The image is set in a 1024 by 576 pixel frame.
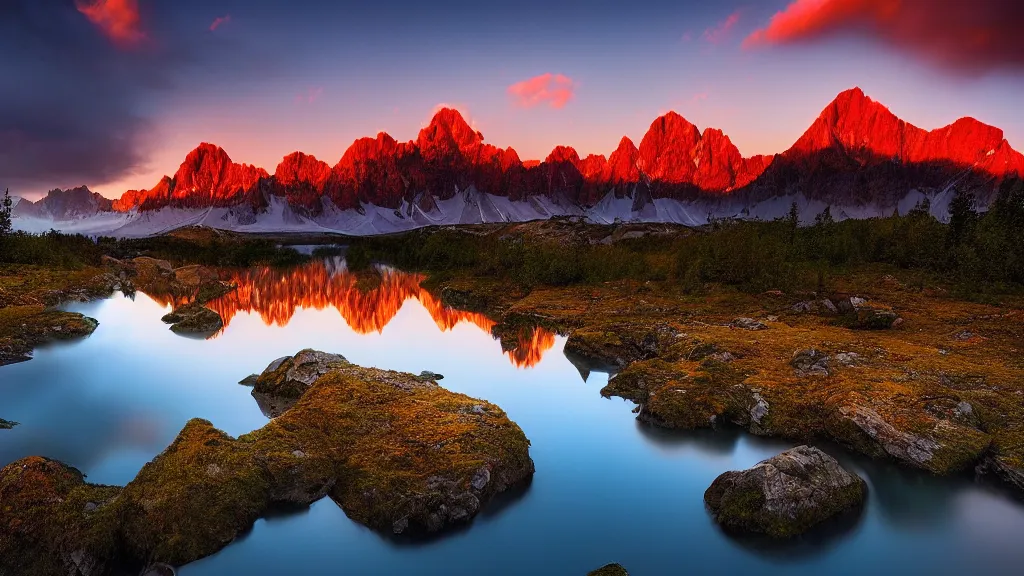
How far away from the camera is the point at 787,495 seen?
40.3 feet

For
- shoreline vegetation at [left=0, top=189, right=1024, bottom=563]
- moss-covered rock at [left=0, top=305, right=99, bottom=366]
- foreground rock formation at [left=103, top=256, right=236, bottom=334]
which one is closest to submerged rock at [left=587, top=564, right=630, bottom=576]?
shoreline vegetation at [left=0, top=189, right=1024, bottom=563]

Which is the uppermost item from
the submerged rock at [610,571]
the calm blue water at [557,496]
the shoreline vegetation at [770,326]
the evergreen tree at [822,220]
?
the evergreen tree at [822,220]

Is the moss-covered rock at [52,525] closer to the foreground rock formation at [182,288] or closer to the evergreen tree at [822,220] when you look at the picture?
the foreground rock formation at [182,288]

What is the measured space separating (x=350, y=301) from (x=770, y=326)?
41.7m

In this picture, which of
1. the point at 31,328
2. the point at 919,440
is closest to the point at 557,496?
the point at 919,440

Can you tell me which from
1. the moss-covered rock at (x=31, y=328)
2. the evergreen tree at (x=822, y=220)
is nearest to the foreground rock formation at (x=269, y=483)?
the moss-covered rock at (x=31, y=328)

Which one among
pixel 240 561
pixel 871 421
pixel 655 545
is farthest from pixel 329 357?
pixel 871 421

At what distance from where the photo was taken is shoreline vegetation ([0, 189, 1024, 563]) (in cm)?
1500

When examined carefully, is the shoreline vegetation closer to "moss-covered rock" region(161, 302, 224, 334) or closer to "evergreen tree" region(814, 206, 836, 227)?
"evergreen tree" region(814, 206, 836, 227)

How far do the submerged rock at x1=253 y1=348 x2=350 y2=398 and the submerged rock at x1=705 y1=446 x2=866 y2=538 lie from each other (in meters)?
14.7

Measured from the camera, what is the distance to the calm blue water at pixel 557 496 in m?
11.7

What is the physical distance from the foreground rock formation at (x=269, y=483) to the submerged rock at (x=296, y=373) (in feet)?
11.4

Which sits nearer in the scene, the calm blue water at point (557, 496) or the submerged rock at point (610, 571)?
the submerged rock at point (610, 571)

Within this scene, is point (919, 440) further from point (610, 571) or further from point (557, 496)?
point (610, 571)
